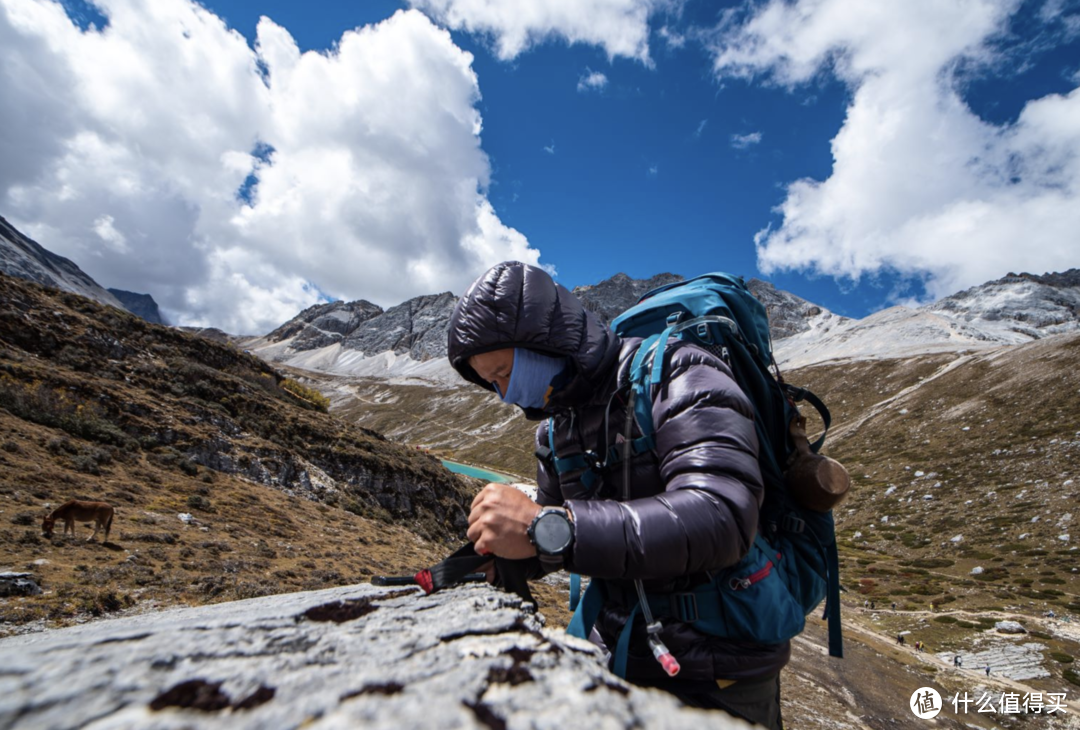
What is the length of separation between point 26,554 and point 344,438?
1523 centimetres

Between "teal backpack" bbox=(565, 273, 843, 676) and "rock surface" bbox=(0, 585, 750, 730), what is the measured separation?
1.02 m

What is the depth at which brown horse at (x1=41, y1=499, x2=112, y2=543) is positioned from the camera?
808 centimetres

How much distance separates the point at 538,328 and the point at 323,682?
1.90 metres

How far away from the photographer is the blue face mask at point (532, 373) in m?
2.69

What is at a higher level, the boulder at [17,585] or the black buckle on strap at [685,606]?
the black buckle on strap at [685,606]


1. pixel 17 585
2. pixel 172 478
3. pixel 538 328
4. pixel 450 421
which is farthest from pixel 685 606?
pixel 450 421

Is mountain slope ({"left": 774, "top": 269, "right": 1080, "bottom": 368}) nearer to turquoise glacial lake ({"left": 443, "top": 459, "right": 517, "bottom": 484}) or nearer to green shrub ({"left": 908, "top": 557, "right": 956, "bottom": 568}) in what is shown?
green shrub ({"left": 908, "top": 557, "right": 956, "bottom": 568})

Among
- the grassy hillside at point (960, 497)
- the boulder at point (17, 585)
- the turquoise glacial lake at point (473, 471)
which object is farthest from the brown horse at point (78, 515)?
the turquoise glacial lake at point (473, 471)

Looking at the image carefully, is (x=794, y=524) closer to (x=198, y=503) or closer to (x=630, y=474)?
(x=630, y=474)

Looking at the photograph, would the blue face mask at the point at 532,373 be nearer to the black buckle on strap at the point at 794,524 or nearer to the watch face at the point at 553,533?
the watch face at the point at 553,533

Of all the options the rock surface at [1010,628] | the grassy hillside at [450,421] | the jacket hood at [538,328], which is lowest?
the rock surface at [1010,628]

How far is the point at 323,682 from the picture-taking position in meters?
1.07

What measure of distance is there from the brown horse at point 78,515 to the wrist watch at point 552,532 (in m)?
10.4

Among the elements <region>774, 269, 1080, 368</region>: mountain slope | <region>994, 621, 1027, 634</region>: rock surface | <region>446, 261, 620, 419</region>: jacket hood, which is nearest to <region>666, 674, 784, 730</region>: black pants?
<region>446, 261, 620, 419</region>: jacket hood
